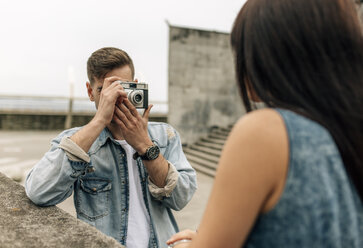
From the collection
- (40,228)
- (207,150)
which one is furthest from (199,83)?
(40,228)

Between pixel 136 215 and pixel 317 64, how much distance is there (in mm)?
1171

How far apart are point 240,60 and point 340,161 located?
31cm

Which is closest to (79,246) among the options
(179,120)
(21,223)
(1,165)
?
(21,223)

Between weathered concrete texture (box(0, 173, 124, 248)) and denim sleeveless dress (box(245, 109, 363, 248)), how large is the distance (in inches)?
25.8

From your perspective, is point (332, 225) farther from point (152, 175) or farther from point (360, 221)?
point (152, 175)

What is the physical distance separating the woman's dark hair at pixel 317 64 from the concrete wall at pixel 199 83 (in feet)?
26.4

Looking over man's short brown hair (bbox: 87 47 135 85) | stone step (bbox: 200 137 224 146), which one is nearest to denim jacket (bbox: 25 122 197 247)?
man's short brown hair (bbox: 87 47 135 85)

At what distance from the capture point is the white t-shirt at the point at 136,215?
1459 mm

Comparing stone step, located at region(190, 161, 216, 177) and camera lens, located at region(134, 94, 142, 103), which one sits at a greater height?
camera lens, located at region(134, 94, 142, 103)

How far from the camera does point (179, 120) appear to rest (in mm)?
8734

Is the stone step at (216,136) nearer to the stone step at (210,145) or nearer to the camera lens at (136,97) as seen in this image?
the stone step at (210,145)

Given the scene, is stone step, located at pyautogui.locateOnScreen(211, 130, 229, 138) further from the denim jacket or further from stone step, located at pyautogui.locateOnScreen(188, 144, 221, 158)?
the denim jacket

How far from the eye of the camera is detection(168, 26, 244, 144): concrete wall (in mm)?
8672

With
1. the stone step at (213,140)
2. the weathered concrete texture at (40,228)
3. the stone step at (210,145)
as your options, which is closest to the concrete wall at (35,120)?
the stone step at (210,145)
